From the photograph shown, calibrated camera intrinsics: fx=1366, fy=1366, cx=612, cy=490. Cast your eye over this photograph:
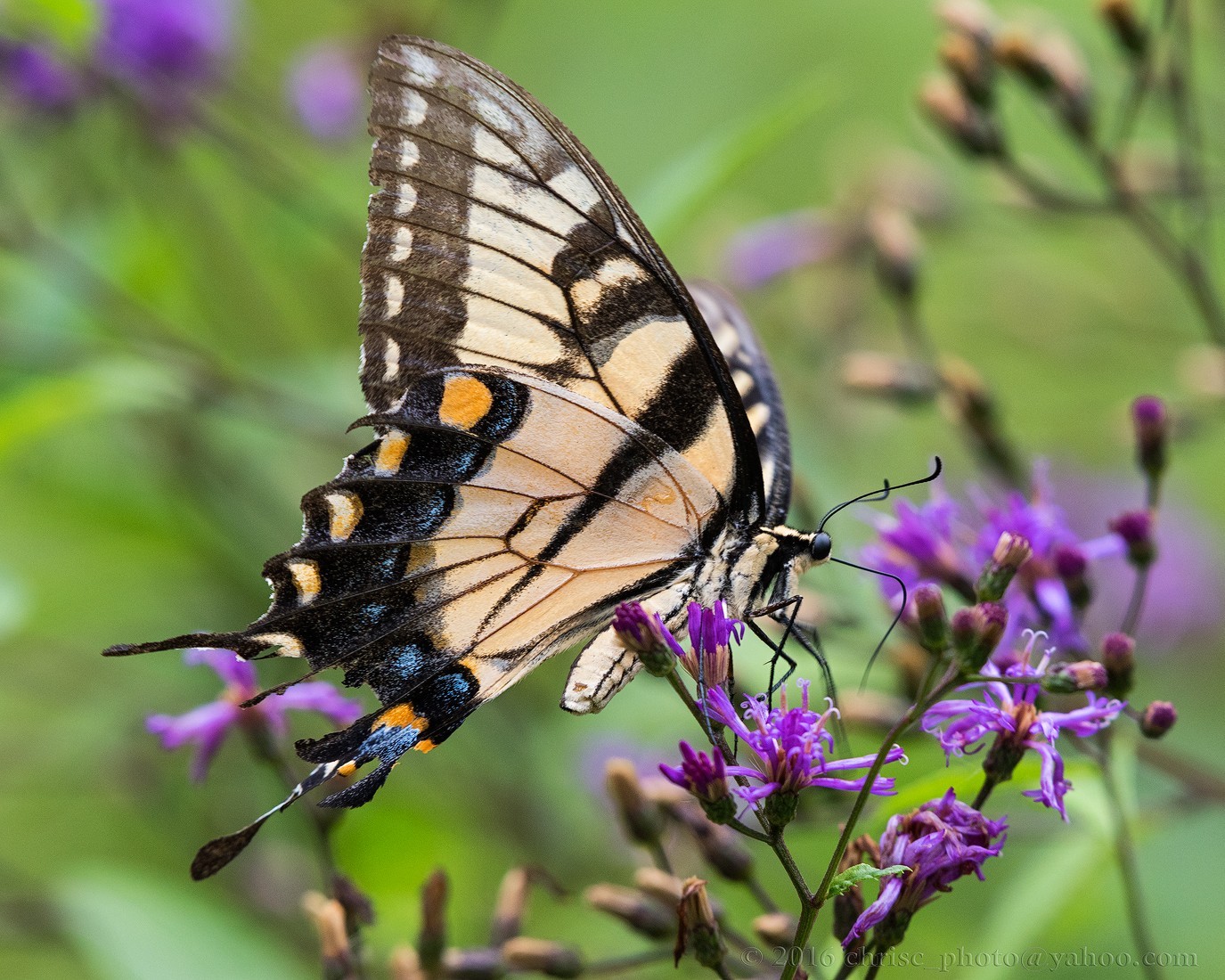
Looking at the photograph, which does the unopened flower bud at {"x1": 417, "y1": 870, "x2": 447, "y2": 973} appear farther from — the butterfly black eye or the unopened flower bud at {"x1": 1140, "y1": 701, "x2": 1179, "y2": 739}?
the unopened flower bud at {"x1": 1140, "y1": 701, "x2": 1179, "y2": 739}

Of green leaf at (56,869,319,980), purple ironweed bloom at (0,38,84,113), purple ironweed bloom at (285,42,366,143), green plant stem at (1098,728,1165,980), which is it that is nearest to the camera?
green plant stem at (1098,728,1165,980)

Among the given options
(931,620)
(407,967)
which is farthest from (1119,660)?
(407,967)

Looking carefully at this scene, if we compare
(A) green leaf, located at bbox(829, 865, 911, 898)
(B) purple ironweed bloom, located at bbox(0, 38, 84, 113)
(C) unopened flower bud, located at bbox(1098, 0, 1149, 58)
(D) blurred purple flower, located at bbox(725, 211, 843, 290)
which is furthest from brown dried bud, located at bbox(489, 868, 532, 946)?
(B) purple ironweed bloom, located at bbox(0, 38, 84, 113)

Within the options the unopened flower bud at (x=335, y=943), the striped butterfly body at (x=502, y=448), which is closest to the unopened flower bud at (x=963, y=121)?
the striped butterfly body at (x=502, y=448)

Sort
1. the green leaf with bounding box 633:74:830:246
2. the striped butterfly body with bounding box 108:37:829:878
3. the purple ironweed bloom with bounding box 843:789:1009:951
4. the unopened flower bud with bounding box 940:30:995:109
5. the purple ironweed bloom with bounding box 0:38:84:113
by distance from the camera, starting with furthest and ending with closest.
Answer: the purple ironweed bloom with bounding box 0:38:84:113 < the unopened flower bud with bounding box 940:30:995:109 < the green leaf with bounding box 633:74:830:246 < the striped butterfly body with bounding box 108:37:829:878 < the purple ironweed bloom with bounding box 843:789:1009:951

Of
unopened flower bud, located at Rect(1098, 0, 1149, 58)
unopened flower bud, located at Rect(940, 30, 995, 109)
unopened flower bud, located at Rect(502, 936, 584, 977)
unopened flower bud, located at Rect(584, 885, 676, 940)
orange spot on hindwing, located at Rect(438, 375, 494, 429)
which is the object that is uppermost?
unopened flower bud, located at Rect(1098, 0, 1149, 58)

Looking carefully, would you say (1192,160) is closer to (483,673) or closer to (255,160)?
(483,673)
